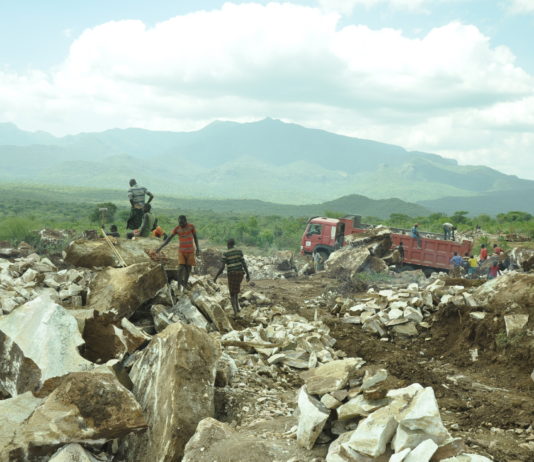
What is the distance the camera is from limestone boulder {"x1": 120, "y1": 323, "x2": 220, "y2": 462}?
4777mm

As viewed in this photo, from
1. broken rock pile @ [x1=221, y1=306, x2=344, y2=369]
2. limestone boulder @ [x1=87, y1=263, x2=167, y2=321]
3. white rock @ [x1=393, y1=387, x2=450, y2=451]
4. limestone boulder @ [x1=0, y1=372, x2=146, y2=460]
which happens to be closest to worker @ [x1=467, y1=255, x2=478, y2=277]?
broken rock pile @ [x1=221, y1=306, x2=344, y2=369]

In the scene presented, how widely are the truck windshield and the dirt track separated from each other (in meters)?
9.20

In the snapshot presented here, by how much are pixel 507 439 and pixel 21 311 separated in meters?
5.41

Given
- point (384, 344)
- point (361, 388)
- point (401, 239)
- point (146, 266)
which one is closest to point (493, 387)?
point (384, 344)

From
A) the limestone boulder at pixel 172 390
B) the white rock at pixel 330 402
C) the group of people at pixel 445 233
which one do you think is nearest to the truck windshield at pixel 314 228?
the group of people at pixel 445 233

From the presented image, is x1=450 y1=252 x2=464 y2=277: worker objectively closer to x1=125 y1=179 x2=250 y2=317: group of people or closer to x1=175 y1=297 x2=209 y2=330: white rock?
x1=125 y1=179 x2=250 y2=317: group of people

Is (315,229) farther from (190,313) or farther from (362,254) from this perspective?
(190,313)

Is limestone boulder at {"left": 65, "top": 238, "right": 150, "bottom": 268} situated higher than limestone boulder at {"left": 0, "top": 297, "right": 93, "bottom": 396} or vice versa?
limestone boulder at {"left": 65, "top": 238, "right": 150, "bottom": 268}

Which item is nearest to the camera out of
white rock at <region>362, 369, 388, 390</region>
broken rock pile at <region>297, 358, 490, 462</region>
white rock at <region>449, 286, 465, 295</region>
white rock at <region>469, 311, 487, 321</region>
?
broken rock pile at <region>297, 358, 490, 462</region>

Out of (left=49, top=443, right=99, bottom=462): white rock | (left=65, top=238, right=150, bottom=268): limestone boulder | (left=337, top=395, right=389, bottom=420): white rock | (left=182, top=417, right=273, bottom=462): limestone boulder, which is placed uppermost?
(left=65, top=238, right=150, bottom=268): limestone boulder

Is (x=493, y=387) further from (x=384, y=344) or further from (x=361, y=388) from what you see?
(x=361, y=388)

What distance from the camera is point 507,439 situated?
16.2ft

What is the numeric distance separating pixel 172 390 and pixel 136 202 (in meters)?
6.55

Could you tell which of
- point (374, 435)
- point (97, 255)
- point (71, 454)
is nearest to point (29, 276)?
point (97, 255)
